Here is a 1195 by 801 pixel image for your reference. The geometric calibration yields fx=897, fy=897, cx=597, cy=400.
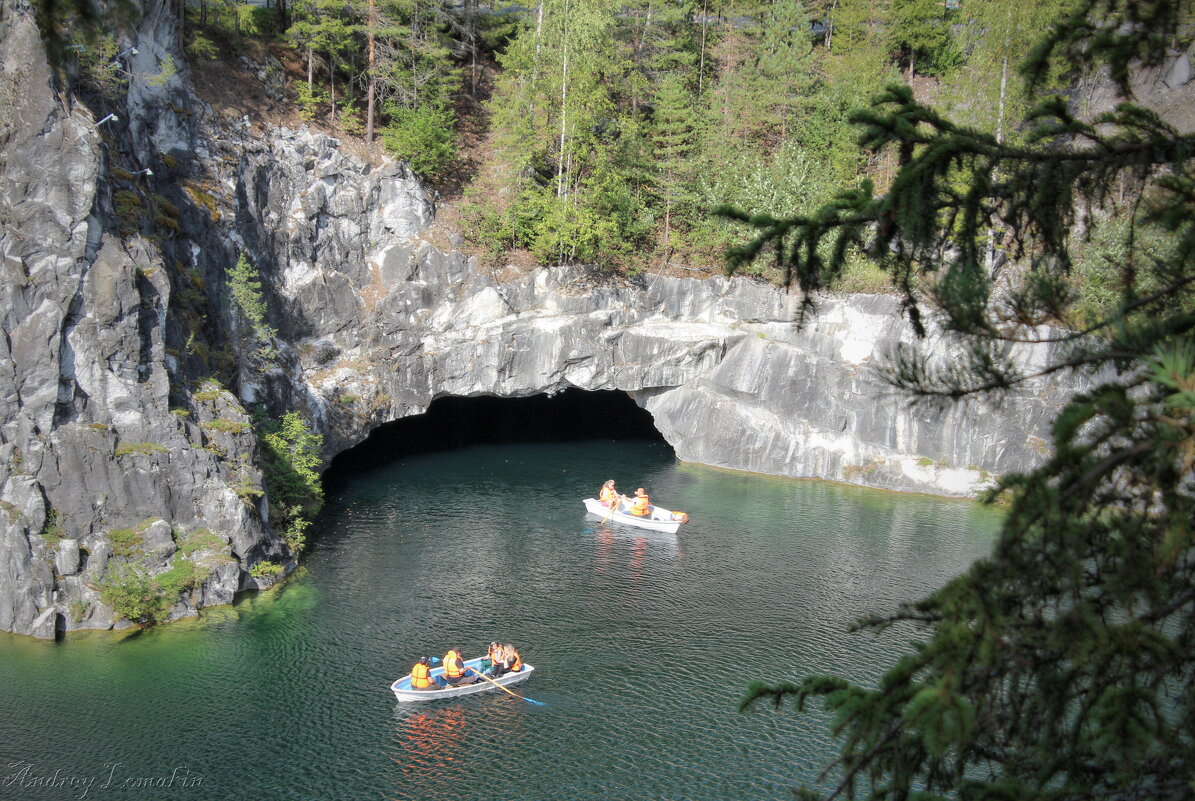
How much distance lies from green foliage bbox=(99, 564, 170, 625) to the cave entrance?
15595 mm

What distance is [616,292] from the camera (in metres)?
37.2

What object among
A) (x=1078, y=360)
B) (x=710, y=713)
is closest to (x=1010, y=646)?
(x=1078, y=360)

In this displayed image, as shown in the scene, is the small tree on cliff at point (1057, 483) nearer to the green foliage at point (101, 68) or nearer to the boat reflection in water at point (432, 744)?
the boat reflection in water at point (432, 744)

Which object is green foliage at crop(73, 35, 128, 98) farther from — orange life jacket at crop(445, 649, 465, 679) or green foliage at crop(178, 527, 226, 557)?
orange life jacket at crop(445, 649, 465, 679)

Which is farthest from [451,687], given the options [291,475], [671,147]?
[671,147]

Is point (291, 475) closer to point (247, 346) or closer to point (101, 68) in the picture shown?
point (247, 346)

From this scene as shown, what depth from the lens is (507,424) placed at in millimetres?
43594

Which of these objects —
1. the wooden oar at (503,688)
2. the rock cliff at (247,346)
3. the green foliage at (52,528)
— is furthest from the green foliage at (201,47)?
A: the wooden oar at (503,688)

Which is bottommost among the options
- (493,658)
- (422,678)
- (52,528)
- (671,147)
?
(422,678)

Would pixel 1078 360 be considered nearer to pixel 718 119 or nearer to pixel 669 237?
pixel 669 237

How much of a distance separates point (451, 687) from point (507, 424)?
25.2 metres

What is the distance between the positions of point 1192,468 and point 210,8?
44.8 metres

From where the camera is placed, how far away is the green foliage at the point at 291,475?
1030 inches

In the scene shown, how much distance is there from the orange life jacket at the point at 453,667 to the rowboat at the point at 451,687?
0.44ft
